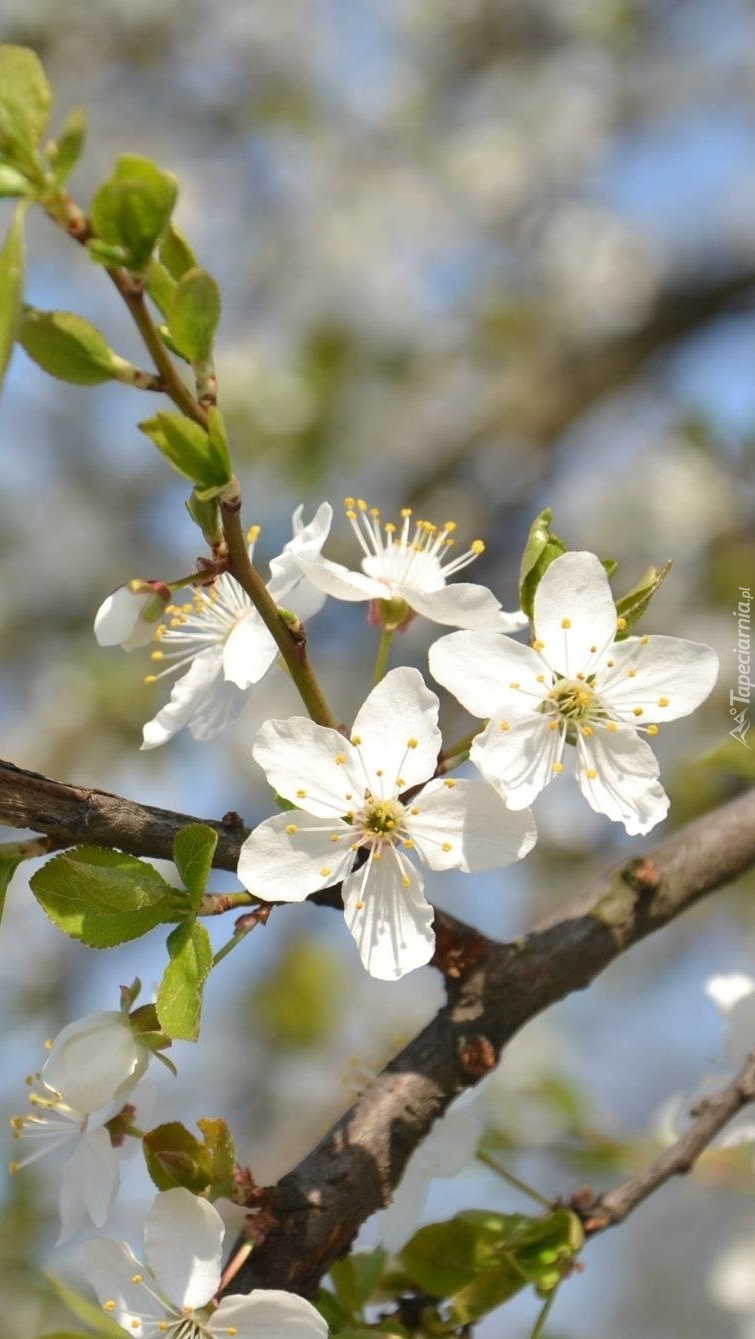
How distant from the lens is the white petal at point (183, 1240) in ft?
2.43

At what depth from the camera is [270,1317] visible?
0.74 meters

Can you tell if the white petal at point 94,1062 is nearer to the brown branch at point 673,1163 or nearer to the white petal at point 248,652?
the white petal at point 248,652

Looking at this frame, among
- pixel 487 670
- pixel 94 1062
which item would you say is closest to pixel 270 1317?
pixel 94 1062

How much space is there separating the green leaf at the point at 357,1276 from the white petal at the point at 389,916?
24 cm

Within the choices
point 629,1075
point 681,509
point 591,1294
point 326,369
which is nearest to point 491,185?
point 326,369

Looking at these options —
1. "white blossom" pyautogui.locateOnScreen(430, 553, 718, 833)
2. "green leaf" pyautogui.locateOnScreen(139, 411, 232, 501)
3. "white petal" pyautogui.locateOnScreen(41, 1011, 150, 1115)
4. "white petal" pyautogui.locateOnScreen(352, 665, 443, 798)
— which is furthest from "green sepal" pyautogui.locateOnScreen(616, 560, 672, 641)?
"white petal" pyautogui.locateOnScreen(41, 1011, 150, 1115)

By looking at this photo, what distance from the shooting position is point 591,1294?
2.27 metres

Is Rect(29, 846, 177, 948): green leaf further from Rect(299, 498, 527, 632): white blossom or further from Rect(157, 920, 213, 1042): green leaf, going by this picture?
Rect(299, 498, 527, 632): white blossom

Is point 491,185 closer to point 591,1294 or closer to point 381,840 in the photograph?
point 591,1294

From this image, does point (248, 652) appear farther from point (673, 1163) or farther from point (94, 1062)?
point (673, 1163)

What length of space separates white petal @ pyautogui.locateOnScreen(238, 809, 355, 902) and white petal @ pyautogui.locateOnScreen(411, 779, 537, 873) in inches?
1.9

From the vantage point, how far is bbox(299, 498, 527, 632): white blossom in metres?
0.80

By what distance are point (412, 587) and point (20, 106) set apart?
1.29ft

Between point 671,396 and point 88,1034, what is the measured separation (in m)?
3.13
